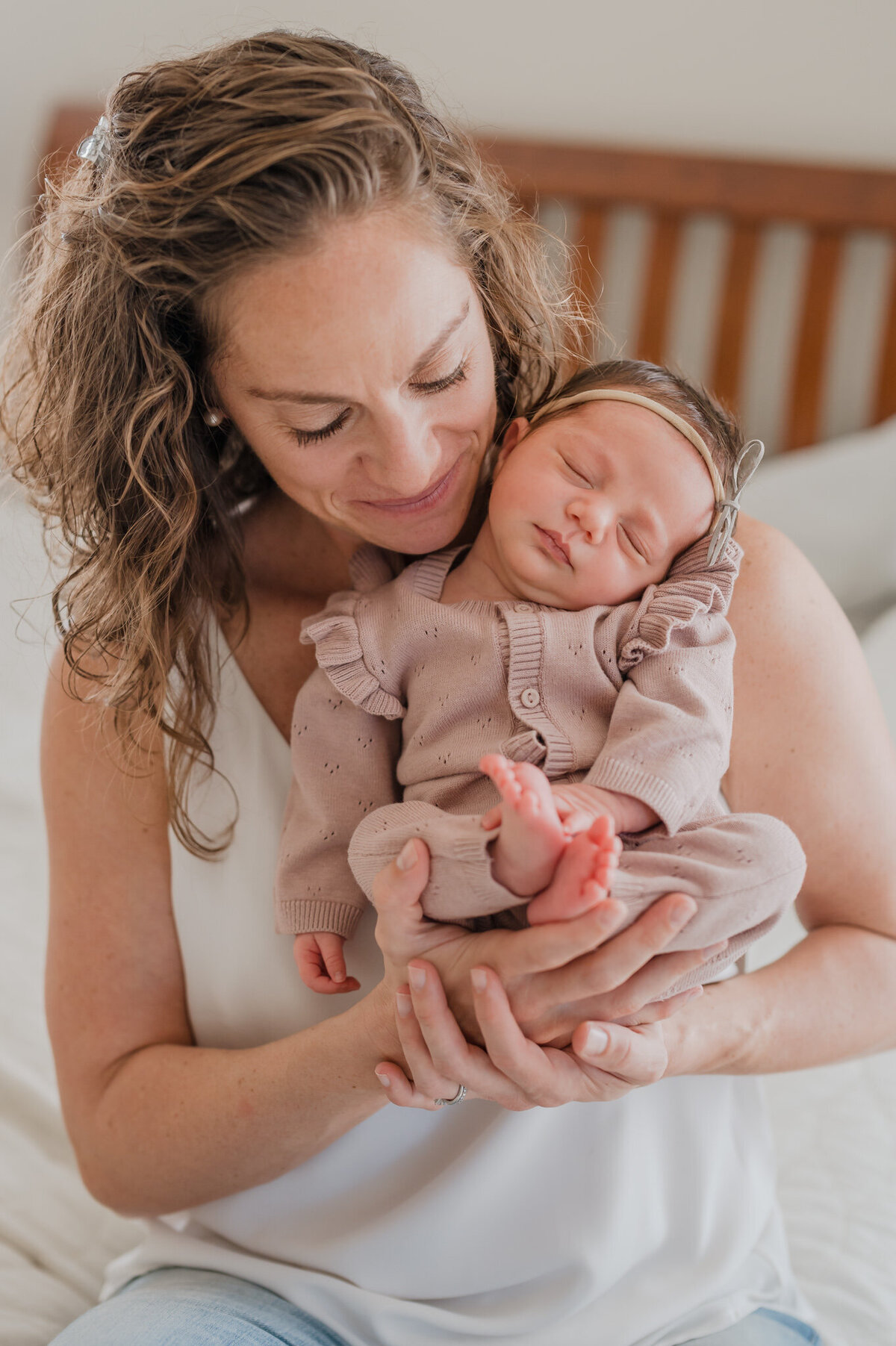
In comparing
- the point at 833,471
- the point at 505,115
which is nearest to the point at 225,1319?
the point at 833,471

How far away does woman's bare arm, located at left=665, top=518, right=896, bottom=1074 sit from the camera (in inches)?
37.8

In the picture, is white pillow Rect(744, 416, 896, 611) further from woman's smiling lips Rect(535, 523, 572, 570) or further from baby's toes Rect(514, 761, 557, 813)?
baby's toes Rect(514, 761, 557, 813)

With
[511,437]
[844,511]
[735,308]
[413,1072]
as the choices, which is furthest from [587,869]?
[735,308]

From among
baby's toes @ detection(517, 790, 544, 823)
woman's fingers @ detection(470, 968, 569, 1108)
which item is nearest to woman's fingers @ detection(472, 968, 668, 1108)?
woman's fingers @ detection(470, 968, 569, 1108)

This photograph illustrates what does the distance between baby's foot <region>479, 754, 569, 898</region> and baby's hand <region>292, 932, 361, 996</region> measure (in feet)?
0.79

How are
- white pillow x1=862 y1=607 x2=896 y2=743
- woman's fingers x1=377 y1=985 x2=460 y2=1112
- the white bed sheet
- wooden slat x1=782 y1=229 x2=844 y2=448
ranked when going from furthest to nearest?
wooden slat x1=782 y1=229 x2=844 y2=448 < white pillow x1=862 y1=607 x2=896 y2=743 < the white bed sheet < woman's fingers x1=377 y1=985 x2=460 y2=1112

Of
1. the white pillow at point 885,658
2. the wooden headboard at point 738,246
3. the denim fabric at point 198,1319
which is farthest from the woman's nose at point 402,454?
the wooden headboard at point 738,246

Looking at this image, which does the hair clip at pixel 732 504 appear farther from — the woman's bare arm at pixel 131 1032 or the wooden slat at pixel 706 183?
the wooden slat at pixel 706 183

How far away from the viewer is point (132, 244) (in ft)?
2.89

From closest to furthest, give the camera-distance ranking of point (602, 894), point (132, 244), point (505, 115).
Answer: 1. point (602, 894)
2. point (132, 244)
3. point (505, 115)

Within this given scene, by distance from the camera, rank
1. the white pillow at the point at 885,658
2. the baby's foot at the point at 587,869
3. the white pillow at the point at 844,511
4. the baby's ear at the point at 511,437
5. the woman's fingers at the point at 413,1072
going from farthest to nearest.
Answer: the white pillow at the point at 844,511, the white pillow at the point at 885,658, the baby's ear at the point at 511,437, the woman's fingers at the point at 413,1072, the baby's foot at the point at 587,869

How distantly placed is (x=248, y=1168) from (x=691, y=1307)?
0.41 m

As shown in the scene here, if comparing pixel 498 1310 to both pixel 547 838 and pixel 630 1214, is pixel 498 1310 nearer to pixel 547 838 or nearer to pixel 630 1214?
pixel 630 1214

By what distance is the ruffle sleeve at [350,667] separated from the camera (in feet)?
2.99
